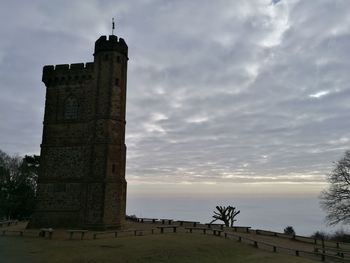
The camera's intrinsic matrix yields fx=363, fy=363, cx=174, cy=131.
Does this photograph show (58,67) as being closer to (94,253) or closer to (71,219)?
(71,219)

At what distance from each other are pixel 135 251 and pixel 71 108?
17.4 metres

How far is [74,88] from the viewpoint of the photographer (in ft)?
110

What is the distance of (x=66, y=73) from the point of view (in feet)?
112

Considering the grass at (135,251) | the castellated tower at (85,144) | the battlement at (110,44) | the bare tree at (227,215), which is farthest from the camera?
the bare tree at (227,215)

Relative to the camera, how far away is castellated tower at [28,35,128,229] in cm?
3022

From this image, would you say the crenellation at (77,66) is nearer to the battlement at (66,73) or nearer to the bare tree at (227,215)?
the battlement at (66,73)

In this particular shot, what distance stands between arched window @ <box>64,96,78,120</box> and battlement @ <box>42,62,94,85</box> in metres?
1.87

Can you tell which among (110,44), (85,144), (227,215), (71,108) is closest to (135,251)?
(85,144)

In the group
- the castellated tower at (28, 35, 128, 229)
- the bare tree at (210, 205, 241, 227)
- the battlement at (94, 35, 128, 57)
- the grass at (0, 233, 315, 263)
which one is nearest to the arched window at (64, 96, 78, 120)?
the castellated tower at (28, 35, 128, 229)

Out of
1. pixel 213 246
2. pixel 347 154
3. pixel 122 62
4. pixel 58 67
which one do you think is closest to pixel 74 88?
pixel 58 67

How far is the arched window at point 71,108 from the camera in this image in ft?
109

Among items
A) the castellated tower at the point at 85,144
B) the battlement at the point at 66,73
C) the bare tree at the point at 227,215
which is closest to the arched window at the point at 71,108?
the castellated tower at the point at 85,144

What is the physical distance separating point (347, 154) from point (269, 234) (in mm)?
10654

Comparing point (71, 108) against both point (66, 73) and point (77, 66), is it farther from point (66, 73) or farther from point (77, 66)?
point (77, 66)
